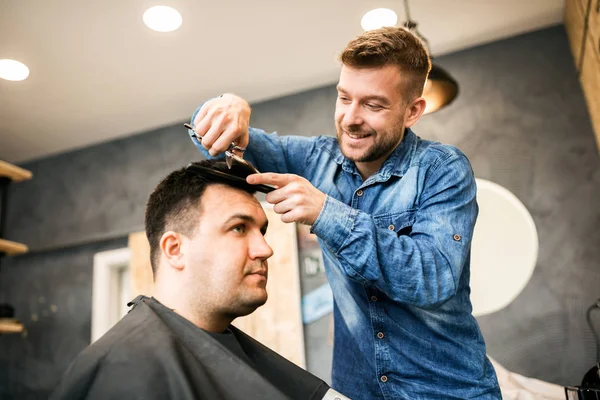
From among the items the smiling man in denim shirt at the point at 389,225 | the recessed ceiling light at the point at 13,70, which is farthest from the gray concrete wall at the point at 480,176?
the smiling man in denim shirt at the point at 389,225

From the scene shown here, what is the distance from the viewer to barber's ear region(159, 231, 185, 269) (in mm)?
1566

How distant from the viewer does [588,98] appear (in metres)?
3.34

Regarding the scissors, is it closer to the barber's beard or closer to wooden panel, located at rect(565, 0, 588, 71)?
the barber's beard

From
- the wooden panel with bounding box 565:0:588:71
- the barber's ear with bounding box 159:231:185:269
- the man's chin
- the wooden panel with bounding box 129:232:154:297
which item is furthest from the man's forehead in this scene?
the wooden panel with bounding box 129:232:154:297

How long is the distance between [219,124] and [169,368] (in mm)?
656

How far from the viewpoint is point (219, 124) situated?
1.44 m

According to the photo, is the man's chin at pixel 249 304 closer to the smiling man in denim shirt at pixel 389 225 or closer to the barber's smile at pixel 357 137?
the smiling man in denim shirt at pixel 389 225

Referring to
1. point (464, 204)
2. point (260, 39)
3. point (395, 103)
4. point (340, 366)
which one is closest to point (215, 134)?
point (395, 103)

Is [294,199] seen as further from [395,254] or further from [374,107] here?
[374,107]

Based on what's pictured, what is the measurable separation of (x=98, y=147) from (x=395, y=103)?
4.13m

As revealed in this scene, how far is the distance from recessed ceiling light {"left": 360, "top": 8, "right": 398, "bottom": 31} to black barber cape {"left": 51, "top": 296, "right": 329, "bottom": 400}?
2.54 metres

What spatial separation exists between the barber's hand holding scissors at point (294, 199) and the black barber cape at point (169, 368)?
0.41 metres

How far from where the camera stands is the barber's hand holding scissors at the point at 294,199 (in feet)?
4.07

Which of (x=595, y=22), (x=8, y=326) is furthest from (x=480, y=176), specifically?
(x=8, y=326)
